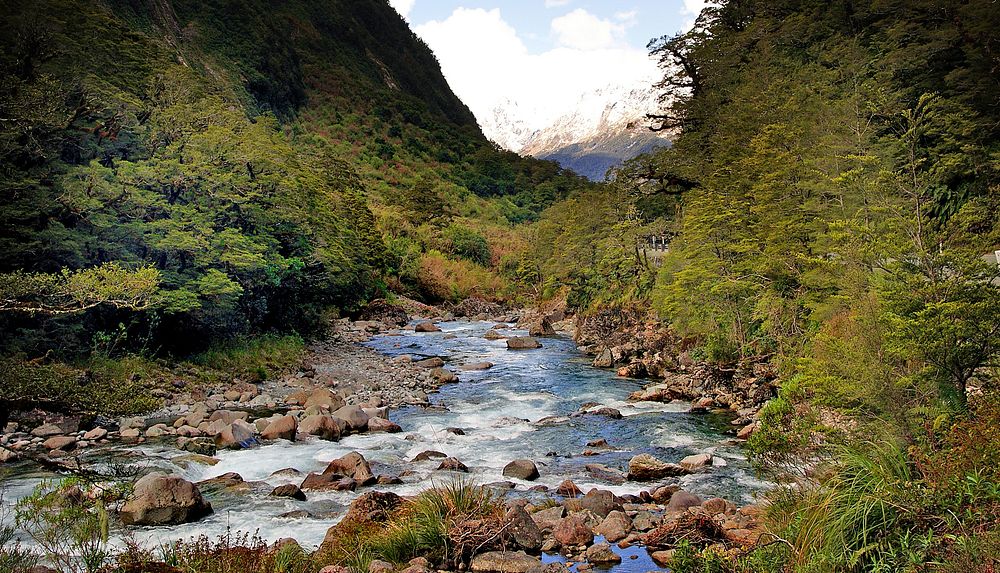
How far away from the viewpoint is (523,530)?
858 cm

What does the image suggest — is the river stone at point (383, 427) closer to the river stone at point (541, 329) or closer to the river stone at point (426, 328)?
the river stone at point (541, 329)

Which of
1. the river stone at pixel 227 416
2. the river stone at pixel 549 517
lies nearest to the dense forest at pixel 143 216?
the river stone at pixel 227 416

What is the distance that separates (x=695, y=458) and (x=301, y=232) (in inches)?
A: 793

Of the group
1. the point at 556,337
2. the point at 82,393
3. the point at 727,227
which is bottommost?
the point at 556,337

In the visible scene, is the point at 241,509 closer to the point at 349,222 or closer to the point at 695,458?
the point at 695,458

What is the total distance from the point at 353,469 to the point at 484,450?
11.2 feet

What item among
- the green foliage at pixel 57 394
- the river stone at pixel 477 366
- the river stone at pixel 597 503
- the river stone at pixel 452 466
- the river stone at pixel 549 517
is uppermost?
the green foliage at pixel 57 394

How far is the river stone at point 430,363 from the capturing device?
2623 cm

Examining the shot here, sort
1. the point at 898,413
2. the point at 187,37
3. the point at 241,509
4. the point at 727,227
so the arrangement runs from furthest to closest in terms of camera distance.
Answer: the point at 187,37, the point at 727,227, the point at 241,509, the point at 898,413

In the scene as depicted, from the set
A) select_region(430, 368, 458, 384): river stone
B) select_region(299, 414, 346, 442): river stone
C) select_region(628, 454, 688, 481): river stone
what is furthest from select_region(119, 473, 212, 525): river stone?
select_region(430, 368, 458, 384): river stone

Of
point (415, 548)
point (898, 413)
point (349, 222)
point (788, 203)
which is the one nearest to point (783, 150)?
point (788, 203)

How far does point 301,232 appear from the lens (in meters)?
27.5

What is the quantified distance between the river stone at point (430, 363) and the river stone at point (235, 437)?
1148 cm

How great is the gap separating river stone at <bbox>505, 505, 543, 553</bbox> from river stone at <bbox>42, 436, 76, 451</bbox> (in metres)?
10.3
